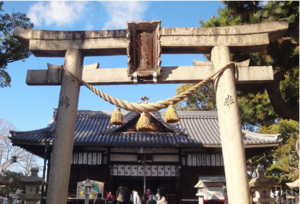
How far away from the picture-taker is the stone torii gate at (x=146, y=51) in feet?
18.2

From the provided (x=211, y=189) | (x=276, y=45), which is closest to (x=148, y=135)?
(x=211, y=189)

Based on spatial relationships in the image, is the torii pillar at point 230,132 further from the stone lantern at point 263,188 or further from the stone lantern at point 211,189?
the stone lantern at point 211,189

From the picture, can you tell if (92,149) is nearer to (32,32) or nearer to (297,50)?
(32,32)

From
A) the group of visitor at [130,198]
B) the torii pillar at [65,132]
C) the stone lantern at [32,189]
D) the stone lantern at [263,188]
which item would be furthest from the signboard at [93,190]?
the stone lantern at [263,188]

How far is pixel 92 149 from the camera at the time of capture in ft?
39.5

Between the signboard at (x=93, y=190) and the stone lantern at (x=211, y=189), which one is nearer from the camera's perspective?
the stone lantern at (x=211, y=189)

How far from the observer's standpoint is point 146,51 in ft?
19.0

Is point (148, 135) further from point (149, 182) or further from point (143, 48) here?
point (143, 48)

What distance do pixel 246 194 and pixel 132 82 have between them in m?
3.34

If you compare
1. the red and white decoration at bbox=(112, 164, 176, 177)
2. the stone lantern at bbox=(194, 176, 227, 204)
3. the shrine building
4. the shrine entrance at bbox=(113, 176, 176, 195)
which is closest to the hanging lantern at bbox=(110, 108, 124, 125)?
the stone lantern at bbox=(194, 176, 227, 204)

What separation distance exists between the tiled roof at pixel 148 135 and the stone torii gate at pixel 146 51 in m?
5.80

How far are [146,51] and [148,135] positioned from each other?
23.5 ft

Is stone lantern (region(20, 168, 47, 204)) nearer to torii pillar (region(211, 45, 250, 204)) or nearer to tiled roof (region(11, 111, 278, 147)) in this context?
tiled roof (region(11, 111, 278, 147))

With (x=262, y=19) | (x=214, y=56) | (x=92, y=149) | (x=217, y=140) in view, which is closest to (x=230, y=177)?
(x=214, y=56)
